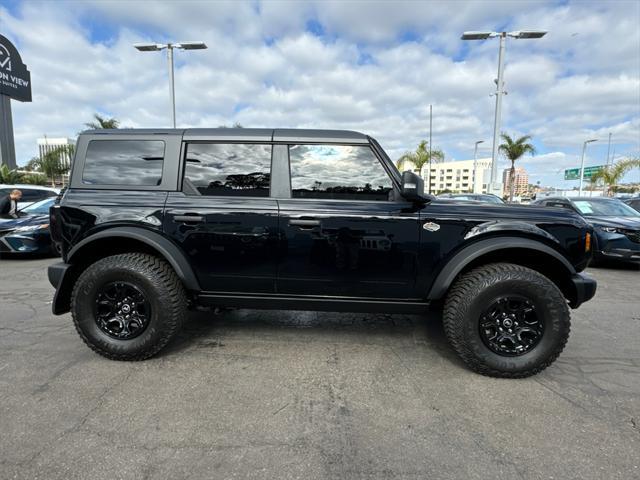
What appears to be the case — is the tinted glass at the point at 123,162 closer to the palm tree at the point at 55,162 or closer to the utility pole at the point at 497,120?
the utility pole at the point at 497,120

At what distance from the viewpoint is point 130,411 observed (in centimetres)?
243

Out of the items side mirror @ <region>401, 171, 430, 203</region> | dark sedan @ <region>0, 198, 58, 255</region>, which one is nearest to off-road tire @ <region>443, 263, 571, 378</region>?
side mirror @ <region>401, 171, 430, 203</region>

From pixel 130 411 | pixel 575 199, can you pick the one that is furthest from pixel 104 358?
pixel 575 199

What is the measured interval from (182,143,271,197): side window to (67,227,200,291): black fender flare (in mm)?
469

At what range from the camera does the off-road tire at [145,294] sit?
2.99 metres

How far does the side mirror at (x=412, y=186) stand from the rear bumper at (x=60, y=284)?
9.47 feet

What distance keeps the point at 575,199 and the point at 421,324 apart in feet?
22.7

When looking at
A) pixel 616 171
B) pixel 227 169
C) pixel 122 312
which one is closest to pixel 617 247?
pixel 227 169

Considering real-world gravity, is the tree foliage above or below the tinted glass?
above

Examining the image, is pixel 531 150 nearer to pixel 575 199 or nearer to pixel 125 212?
→ pixel 575 199

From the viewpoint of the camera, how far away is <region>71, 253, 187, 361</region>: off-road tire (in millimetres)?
2994

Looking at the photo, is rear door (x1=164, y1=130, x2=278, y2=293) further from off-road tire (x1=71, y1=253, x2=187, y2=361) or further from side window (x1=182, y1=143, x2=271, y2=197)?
off-road tire (x1=71, y1=253, x2=187, y2=361)

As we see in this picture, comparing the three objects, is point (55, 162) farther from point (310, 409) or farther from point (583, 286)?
point (583, 286)

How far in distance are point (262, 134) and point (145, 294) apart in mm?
1654
